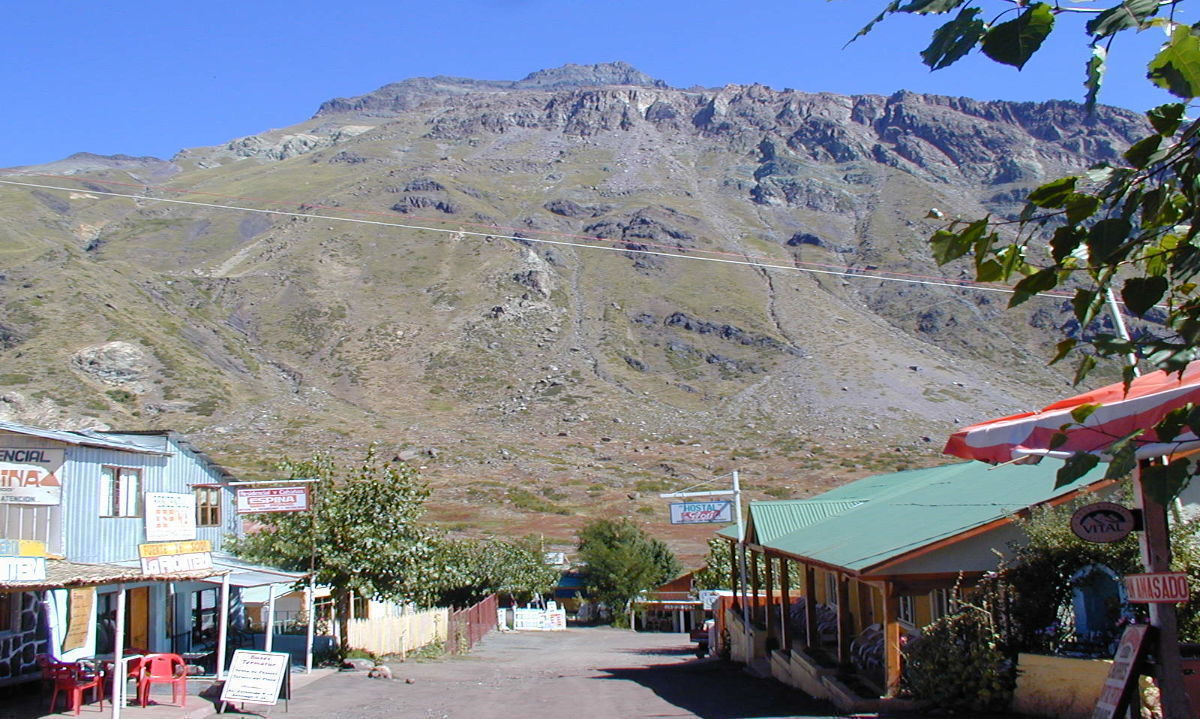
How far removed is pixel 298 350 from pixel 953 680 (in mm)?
90918

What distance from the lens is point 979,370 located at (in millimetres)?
100000

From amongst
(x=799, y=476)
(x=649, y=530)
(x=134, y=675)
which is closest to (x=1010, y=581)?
(x=134, y=675)

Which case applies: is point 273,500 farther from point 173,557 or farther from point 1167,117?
point 1167,117

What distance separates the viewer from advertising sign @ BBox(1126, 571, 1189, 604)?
6.58 metres

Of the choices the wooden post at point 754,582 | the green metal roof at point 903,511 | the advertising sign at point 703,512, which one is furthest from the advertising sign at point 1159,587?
the wooden post at point 754,582

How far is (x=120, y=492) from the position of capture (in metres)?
19.9

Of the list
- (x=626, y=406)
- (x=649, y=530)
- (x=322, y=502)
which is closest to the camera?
(x=322, y=502)

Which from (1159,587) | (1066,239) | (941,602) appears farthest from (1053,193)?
(941,602)

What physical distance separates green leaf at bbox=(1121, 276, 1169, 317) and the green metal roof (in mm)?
7980

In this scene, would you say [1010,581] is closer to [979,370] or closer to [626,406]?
[626,406]

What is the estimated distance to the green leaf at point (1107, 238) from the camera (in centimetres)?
285

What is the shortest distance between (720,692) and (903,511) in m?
5.11

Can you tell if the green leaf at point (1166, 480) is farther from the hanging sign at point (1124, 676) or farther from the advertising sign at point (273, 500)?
the advertising sign at point (273, 500)

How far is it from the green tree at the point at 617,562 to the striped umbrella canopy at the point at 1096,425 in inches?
1771
